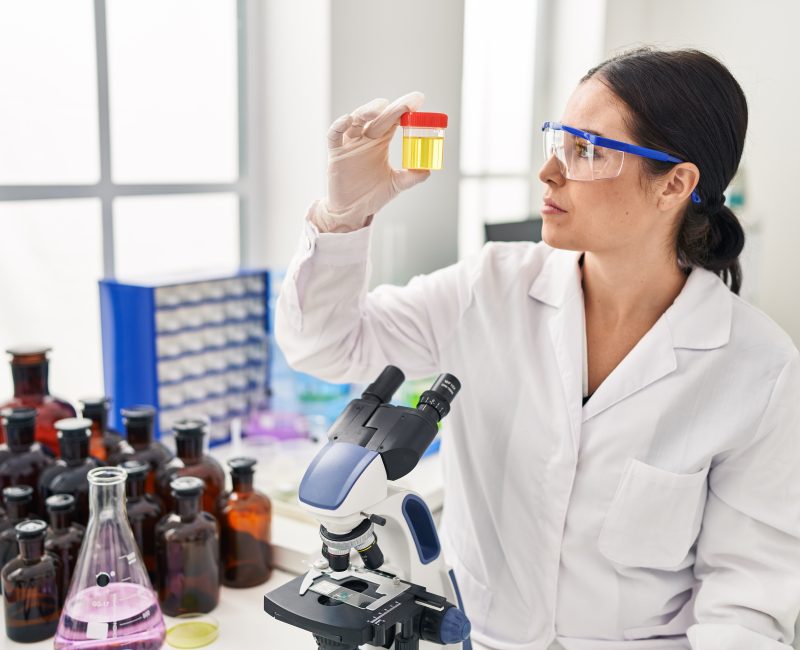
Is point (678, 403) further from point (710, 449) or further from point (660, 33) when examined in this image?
point (660, 33)

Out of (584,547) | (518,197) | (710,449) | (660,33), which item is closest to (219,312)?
(584,547)

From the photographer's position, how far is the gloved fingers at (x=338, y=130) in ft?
4.09

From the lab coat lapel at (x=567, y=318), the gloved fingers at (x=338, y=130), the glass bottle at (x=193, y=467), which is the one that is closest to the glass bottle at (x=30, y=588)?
the glass bottle at (x=193, y=467)

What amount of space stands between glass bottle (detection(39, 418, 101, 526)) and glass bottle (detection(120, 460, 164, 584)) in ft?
0.22

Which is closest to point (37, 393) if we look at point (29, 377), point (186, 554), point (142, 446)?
point (29, 377)

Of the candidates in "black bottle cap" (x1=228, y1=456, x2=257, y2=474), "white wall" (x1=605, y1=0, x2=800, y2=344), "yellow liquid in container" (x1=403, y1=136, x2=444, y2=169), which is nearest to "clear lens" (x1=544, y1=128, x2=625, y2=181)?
"yellow liquid in container" (x1=403, y1=136, x2=444, y2=169)

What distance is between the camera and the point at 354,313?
1.38 meters

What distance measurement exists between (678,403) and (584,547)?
10.9 inches

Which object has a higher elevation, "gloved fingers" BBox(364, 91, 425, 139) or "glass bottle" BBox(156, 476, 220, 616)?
"gloved fingers" BBox(364, 91, 425, 139)

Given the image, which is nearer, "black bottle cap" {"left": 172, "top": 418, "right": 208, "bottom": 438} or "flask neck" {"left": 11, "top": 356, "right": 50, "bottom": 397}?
"black bottle cap" {"left": 172, "top": 418, "right": 208, "bottom": 438}

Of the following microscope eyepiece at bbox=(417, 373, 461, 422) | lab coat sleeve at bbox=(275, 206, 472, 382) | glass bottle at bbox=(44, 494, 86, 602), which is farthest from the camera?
lab coat sleeve at bbox=(275, 206, 472, 382)

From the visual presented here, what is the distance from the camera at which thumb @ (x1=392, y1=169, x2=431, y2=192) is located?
1323 mm

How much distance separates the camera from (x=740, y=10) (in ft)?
12.3

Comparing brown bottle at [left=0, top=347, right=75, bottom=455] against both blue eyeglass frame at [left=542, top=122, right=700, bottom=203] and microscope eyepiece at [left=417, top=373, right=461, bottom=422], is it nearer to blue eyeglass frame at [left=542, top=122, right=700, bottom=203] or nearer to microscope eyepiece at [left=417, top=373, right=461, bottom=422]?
microscope eyepiece at [left=417, top=373, right=461, bottom=422]
